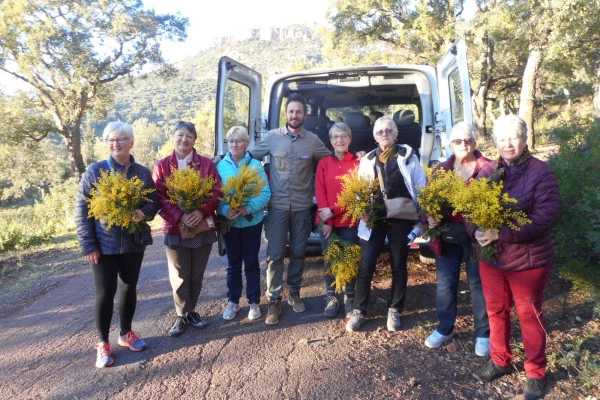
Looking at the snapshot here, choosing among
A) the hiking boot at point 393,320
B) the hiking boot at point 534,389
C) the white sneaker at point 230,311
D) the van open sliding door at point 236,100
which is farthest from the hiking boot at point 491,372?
the van open sliding door at point 236,100

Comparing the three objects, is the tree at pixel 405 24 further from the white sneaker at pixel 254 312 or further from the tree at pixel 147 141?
the tree at pixel 147 141

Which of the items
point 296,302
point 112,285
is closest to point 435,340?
point 296,302

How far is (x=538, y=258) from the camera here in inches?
91.0

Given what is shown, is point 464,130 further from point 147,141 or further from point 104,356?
point 147,141

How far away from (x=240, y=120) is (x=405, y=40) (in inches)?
560

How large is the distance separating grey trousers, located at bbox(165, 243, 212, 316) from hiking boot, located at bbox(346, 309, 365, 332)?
138 centimetres

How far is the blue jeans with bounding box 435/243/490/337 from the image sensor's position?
284 centimetres

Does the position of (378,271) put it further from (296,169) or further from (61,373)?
(61,373)

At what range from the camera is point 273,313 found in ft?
11.6

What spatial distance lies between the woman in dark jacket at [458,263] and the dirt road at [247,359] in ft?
0.46

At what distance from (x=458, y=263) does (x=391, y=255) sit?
54 centimetres

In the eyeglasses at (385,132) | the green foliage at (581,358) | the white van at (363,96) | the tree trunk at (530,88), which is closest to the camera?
the green foliage at (581,358)

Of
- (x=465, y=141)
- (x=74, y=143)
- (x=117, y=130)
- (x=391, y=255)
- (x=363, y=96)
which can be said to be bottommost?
(x=391, y=255)

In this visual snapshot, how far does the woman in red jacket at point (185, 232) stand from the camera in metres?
3.15
